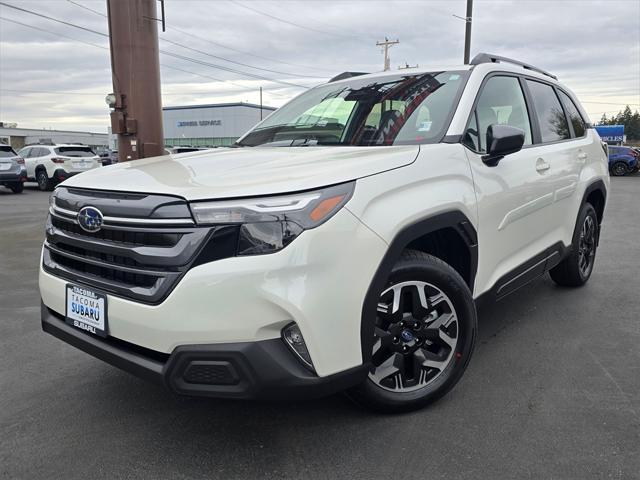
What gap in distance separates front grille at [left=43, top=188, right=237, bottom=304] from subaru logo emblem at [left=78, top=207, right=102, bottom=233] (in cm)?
3

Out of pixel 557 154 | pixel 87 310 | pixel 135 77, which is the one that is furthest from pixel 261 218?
pixel 135 77

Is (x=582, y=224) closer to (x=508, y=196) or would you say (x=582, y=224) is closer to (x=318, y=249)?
(x=508, y=196)

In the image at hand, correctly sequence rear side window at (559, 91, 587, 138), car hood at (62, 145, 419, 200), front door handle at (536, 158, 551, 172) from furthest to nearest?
1. rear side window at (559, 91, 587, 138)
2. front door handle at (536, 158, 551, 172)
3. car hood at (62, 145, 419, 200)

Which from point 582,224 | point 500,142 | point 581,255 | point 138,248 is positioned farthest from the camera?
point 581,255

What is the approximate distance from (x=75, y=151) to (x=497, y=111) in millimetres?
17325

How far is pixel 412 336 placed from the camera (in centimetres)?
270

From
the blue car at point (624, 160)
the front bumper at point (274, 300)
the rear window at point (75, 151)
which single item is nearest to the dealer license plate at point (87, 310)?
the front bumper at point (274, 300)

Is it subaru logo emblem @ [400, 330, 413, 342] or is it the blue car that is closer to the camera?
subaru logo emblem @ [400, 330, 413, 342]

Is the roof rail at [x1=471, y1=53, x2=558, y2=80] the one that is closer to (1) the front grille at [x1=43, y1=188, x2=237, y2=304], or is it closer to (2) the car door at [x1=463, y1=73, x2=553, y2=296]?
(2) the car door at [x1=463, y1=73, x2=553, y2=296]

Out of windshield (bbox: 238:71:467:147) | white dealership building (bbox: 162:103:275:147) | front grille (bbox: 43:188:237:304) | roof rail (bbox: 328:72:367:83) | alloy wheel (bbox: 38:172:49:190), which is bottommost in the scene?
alloy wheel (bbox: 38:172:49:190)

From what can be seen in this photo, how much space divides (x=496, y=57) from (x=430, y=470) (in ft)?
9.36

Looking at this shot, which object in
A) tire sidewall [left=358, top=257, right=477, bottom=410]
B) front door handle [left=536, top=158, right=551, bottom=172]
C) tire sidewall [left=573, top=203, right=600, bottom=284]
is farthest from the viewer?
tire sidewall [left=573, top=203, right=600, bottom=284]

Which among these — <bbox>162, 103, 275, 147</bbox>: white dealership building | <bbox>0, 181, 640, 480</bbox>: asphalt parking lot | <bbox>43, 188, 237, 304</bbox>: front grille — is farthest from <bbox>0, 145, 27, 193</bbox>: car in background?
<bbox>162, 103, 275, 147</bbox>: white dealership building

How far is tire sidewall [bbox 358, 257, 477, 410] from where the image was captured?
257cm
